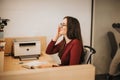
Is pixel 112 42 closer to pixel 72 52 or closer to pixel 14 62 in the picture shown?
pixel 72 52

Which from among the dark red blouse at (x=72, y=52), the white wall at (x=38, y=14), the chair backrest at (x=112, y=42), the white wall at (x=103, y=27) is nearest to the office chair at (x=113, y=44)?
the chair backrest at (x=112, y=42)

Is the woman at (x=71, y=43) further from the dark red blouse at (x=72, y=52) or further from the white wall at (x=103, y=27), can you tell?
the white wall at (x=103, y=27)

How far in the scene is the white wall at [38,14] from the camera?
3219 millimetres

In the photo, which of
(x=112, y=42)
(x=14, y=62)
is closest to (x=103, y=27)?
(x=112, y=42)

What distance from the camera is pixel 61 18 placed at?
11.4 feet

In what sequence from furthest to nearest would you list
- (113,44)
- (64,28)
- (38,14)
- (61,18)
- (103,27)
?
(103,27) → (113,44) → (61,18) → (38,14) → (64,28)

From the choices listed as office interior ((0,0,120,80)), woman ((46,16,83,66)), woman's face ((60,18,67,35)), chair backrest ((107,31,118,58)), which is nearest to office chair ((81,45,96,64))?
woman ((46,16,83,66))

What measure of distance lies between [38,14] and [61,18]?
410mm

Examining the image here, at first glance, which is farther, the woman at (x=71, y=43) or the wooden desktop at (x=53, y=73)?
the woman at (x=71, y=43)

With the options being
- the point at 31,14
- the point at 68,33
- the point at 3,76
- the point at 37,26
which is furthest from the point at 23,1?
the point at 3,76

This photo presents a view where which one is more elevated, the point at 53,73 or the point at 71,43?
the point at 71,43

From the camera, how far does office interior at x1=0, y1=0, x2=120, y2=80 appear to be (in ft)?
10.6

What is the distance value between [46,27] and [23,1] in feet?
1.86

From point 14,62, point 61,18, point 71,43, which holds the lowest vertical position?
point 14,62
